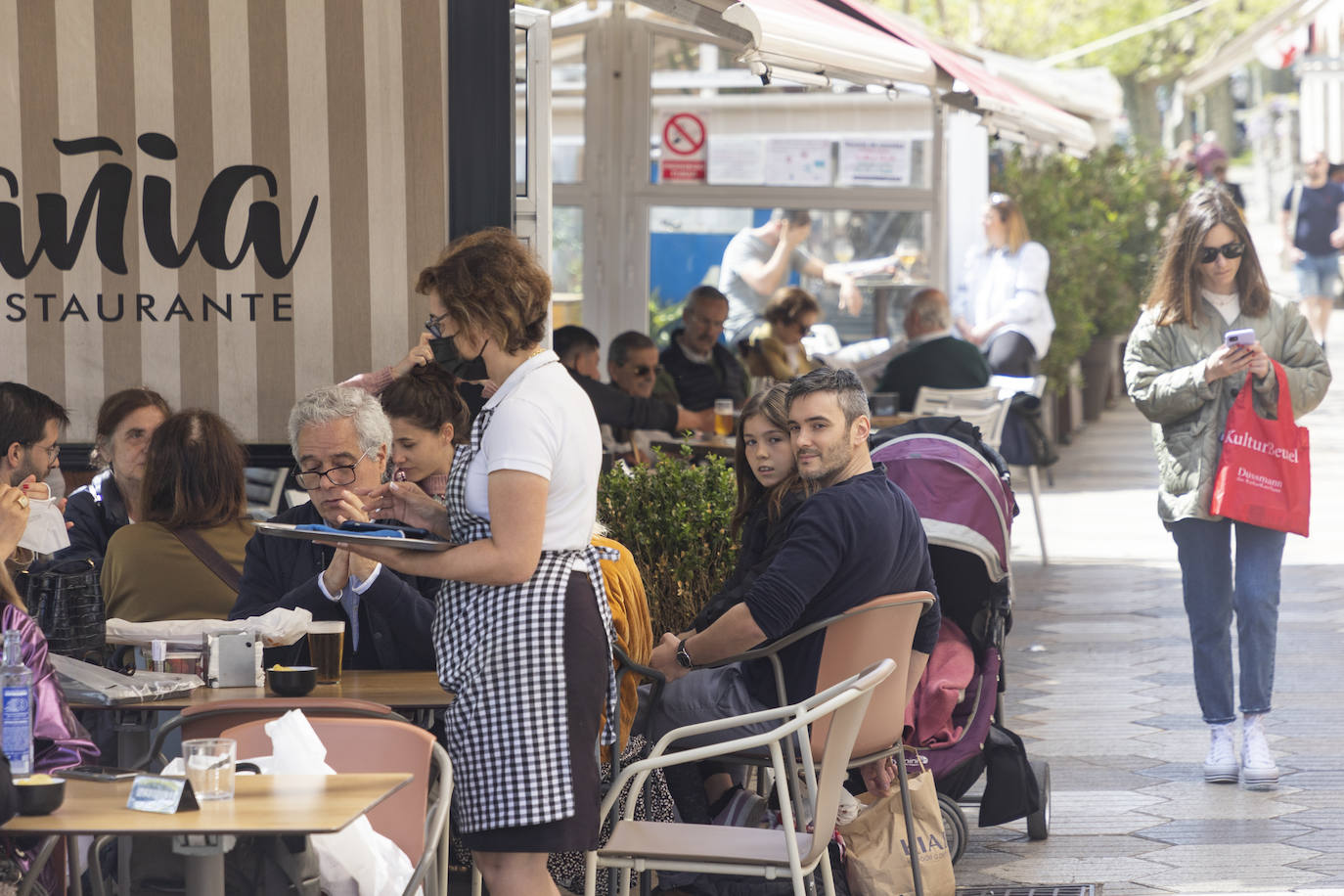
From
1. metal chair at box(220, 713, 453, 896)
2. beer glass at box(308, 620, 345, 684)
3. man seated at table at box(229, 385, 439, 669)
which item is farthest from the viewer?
man seated at table at box(229, 385, 439, 669)

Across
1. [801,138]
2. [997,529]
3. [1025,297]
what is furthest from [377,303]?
[1025,297]

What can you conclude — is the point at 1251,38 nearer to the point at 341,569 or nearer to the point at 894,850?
the point at 894,850

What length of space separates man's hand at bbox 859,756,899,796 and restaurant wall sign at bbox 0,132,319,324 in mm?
2644

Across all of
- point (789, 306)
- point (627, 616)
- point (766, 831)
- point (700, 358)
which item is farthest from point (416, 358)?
point (789, 306)

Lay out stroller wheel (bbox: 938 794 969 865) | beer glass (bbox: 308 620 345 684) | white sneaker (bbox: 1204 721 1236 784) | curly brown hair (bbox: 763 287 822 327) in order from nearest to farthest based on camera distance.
→ beer glass (bbox: 308 620 345 684) → stroller wheel (bbox: 938 794 969 865) → white sneaker (bbox: 1204 721 1236 784) → curly brown hair (bbox: 763 287 822 327)

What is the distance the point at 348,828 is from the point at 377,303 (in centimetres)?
300

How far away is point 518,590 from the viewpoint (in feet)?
10.5

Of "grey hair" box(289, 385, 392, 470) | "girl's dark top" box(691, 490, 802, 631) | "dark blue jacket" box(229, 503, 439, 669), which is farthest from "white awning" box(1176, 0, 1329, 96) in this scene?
"dark blue jacket" box(229, 503, 439, 669)

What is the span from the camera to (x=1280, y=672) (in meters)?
7.30

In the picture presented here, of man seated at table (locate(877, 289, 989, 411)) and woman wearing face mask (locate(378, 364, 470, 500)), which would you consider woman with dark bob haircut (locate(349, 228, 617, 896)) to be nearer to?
woman wearing face mask (locate(378, 364, 470, 500))

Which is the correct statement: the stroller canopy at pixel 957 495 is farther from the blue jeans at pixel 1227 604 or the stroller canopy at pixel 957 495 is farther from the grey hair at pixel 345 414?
the grey hair at pixel 345 414

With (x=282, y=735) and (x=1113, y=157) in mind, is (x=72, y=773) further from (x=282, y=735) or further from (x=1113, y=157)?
(x=1113, y=157)

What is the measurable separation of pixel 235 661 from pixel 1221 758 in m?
3.39

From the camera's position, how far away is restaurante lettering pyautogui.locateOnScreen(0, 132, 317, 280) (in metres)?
5.80
